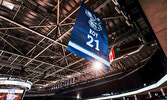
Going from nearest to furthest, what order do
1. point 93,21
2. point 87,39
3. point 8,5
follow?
1. point 87,39
2. point 93,21
3. point 8,5

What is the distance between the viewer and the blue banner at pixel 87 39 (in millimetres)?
2369

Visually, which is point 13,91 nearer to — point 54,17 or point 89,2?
point 54,17

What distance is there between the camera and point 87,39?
8.77ft

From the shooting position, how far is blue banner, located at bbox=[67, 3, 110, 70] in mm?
2369

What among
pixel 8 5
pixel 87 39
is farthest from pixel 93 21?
pixel 8 5

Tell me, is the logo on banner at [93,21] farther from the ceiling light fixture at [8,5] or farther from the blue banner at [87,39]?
the ceiling light fixture at [8,5]

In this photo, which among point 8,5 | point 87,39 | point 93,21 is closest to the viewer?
point 87,39

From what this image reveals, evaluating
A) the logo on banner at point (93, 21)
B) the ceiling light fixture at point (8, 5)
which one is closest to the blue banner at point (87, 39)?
the logo on banner at point (93, 21)

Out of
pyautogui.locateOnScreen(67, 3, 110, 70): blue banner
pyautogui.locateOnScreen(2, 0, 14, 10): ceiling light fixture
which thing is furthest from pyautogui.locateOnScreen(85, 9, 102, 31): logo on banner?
pyautogui.locateOnScreen(2, 0, 14, 10): ceiling light fixture

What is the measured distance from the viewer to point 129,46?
8.48 metres

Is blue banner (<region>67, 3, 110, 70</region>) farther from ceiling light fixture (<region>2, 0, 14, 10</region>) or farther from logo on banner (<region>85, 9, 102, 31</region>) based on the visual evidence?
ceiling light fixture (<region>2, 0, 14, 10</region>)

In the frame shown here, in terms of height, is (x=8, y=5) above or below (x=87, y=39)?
above

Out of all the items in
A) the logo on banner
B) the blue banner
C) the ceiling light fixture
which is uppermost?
the ceiling light fixture

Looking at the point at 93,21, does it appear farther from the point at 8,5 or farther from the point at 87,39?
the point at 8,5
